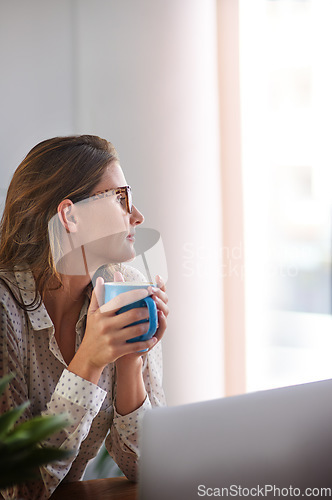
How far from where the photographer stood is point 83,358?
76 centimetres

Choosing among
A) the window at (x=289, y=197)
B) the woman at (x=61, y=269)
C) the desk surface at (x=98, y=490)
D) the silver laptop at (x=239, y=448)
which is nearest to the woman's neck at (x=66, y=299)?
the woman at (x=61, y=269)

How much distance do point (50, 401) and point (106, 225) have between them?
29 centimetres

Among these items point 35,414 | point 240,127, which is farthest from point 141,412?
point 240,127

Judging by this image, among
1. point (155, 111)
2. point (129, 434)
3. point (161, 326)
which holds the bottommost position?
point (129, 434)

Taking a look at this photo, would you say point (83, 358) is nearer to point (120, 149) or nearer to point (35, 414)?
point (35, 414)

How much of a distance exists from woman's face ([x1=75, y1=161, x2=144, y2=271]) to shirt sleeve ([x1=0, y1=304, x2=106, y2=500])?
0.52 ft

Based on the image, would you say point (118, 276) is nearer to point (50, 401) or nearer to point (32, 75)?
point (50, 401)

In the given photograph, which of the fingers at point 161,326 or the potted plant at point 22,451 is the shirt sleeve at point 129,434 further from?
the potted plant at point 22,451

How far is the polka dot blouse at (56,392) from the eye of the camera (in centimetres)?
77

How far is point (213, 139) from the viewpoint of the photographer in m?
1.45

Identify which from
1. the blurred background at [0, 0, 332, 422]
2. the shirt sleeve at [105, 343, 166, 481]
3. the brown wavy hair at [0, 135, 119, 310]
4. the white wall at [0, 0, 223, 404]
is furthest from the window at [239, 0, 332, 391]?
the brown wavy hair at [0, 135, 119, 310]

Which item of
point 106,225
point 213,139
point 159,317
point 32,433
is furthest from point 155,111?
point 32,433

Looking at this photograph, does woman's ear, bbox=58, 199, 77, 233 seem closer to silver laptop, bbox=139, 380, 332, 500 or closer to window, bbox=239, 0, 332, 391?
silver laptop, bbox=139, 380, 332, 500

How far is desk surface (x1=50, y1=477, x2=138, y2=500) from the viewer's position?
0.70 meters
